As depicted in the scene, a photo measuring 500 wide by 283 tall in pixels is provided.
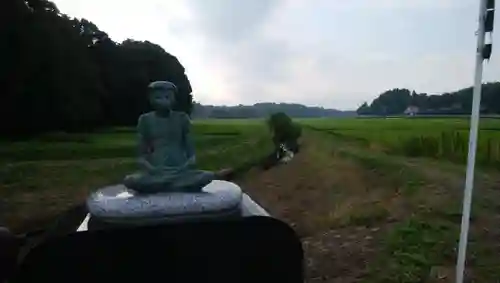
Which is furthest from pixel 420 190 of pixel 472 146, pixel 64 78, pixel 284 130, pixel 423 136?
pixel 64 78

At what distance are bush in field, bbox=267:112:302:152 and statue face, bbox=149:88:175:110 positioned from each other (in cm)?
428

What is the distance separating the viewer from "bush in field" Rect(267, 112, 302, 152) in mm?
7570

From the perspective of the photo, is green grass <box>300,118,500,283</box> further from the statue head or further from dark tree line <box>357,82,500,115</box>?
the statue head

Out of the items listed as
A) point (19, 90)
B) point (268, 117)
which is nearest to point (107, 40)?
point (19, 90)

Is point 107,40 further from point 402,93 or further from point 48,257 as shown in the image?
point 48,257

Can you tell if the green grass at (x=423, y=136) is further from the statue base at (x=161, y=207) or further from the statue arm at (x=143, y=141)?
the statue arm at (x=143, y=141)

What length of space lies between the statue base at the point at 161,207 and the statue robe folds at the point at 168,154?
3.8 inches

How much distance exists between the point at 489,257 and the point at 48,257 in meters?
2.70

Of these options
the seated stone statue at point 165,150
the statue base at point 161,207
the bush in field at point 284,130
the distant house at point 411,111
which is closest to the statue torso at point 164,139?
the seated stone statue at point 165,150

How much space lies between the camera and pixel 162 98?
303cm

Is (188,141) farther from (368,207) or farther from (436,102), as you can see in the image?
(436,102)

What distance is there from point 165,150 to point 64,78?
453 cm

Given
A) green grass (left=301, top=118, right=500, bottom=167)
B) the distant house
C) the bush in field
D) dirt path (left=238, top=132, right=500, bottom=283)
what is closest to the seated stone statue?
dirt path (left=238, top=132, right=500, bottom=283)

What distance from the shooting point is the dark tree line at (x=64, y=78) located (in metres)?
6.58
